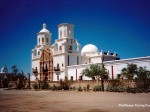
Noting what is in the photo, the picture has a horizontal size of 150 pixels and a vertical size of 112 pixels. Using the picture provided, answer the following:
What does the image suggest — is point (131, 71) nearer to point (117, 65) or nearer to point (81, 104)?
point (117, 65)

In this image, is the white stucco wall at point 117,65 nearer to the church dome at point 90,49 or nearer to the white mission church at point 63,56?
the white mission church at point 63,56

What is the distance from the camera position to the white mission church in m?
46.7

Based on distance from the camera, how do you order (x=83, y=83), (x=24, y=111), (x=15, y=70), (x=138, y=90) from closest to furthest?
(x=24, y=111)
(x=138, y=90)
(x=83, y=83)
(x=15, y=70)

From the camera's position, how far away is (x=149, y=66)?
3181 cm

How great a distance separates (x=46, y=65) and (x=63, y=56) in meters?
6.79

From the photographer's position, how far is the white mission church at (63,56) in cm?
4666

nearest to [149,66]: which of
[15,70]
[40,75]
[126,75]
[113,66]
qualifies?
[126,75]

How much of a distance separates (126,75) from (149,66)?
3.60m

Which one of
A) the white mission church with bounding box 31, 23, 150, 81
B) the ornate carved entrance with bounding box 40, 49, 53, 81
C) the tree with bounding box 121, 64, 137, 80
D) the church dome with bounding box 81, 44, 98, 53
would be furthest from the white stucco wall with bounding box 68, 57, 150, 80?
the church dome with bounding box 81, 44, 98, 53

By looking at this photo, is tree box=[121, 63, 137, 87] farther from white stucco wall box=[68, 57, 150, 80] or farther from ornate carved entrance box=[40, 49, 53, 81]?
ornate carved entrance box=[40, 49, 53, 81]

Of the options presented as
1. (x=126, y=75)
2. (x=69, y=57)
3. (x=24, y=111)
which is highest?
(x=69, y=57)

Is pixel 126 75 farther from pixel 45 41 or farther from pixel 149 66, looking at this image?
pixel 45 41

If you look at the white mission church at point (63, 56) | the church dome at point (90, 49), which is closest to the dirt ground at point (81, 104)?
the white mission church at point (63, 56)

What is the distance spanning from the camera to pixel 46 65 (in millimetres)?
51781
